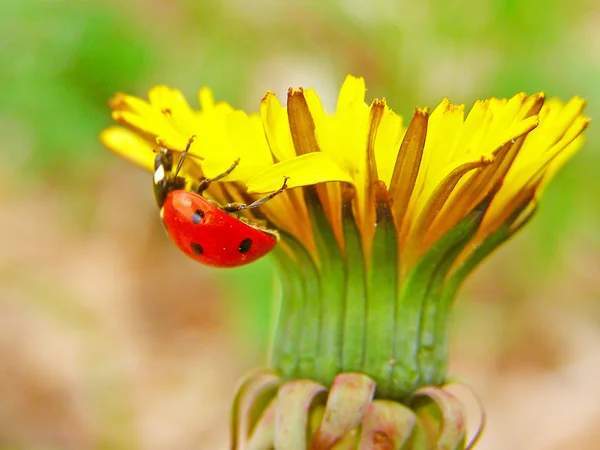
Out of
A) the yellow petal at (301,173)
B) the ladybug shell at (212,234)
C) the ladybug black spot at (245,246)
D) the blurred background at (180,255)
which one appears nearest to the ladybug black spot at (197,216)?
the ladybug shell at (212,234)

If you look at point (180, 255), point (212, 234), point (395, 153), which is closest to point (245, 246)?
point (212, 234)

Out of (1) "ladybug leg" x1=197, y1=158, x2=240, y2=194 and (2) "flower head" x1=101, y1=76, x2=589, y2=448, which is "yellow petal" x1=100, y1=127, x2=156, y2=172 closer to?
(2) "flower head" x1=101, y1=76, x2=589, y2=448

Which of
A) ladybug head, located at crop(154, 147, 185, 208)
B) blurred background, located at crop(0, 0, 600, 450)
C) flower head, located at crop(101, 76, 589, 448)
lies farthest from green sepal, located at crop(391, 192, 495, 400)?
blurred background, located at crop(0, 0, 600, 450)

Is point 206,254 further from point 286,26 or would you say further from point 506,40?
point 286,26

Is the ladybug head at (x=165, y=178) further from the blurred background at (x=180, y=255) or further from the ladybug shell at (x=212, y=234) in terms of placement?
the blurred background at (x=180, y=255)

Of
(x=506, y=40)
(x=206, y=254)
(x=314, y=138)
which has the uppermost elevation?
(x=506, y=40)

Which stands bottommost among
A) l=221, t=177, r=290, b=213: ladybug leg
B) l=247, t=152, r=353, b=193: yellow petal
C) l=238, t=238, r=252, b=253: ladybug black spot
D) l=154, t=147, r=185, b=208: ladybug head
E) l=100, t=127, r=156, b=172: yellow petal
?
l=238, t=238, r=252, b=253: ladybug black spot

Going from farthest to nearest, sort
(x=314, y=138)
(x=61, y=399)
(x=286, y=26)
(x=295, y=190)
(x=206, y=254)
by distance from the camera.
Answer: (x=286, y=26) → (x=61, y=399) → (x=206, y=254) → (x=295, y=190) → (x=314, y=138)

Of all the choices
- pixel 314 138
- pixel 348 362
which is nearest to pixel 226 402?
pixel 348 362
